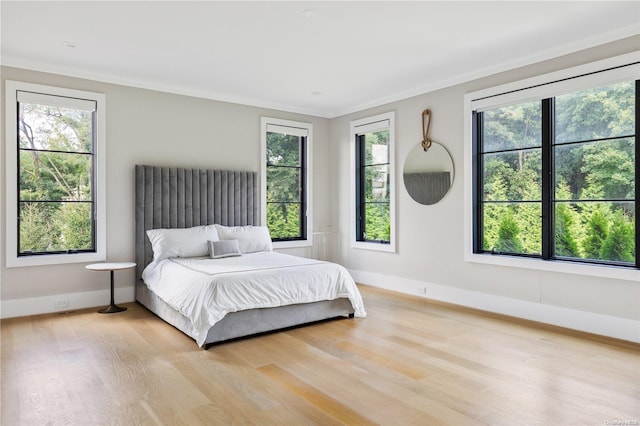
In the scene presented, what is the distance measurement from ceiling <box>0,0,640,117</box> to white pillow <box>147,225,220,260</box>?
1824 mm

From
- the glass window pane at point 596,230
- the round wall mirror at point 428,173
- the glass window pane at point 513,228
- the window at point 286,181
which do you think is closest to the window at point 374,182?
the round wall mirror at point 428,173

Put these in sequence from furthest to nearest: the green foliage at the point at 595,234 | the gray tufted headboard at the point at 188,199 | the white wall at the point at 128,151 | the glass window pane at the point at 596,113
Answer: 1. the gray tufted headboard at the point at 188,199
2. the white wall at the point at 128,151
3. the green foliage at the point at 595,234
4. the glass window pane at the point at 596,113

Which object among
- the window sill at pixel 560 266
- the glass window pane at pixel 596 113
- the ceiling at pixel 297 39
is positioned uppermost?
the ceiling at pixel 297 39

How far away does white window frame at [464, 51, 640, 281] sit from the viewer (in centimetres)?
379

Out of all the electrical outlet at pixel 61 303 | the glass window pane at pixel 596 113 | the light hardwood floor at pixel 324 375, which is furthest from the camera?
the electrical outlet at pixel 61 303

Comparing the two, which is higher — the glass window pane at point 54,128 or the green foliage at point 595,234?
the glass window pane at point 54,128

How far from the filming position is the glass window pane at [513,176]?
452cm

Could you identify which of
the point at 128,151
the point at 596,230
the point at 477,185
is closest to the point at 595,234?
the point at 596,230

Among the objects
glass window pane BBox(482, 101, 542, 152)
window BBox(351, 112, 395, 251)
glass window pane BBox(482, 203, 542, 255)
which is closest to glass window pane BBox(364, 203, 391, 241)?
window BBox(351, 112, 395, 251)

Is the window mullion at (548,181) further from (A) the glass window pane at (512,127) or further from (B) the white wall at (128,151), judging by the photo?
(B) the white wall at (128,151)

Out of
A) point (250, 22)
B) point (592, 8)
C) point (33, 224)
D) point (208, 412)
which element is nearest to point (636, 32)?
point (592, 8)

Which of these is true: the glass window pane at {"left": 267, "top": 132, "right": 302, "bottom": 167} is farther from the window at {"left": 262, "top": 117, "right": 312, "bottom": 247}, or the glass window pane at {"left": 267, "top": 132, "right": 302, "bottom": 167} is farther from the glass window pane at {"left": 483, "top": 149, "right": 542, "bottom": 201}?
the glass window pane at {"left": 483, "top": 149, "right": 542, "bottom": 201}

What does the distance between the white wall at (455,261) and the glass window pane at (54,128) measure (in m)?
3.58

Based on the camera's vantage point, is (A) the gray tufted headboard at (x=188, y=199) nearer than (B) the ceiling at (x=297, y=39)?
No
